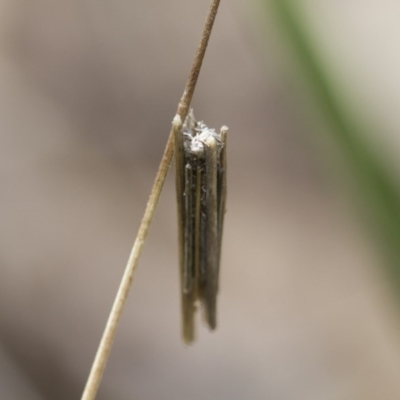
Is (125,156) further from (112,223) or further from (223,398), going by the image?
(223,398)

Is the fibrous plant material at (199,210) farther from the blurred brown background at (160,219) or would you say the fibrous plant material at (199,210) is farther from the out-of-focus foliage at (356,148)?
the blurred brown background at (160,219)

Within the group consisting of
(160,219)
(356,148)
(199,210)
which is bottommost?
(199,210)

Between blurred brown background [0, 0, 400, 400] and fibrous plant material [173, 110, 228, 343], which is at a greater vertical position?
blurred brown background [0, 0, 400, 400]

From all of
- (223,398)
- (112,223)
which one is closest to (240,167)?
(112,223)

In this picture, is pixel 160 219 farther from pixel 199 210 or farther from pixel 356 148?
pixel 199 210

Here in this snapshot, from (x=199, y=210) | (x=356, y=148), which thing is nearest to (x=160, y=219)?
(x=356, y=148)

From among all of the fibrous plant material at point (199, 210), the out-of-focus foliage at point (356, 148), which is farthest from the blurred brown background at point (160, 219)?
the fibrous plant material at point (199, 210)

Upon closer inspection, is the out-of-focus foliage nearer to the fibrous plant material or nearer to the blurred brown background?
the fibrous plant material

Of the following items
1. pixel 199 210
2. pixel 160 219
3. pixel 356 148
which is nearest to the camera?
pixel 199 210

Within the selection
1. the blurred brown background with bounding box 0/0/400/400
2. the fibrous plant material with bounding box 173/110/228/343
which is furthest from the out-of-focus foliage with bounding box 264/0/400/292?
the blurred brown background with bounding box 0/0/400/400
